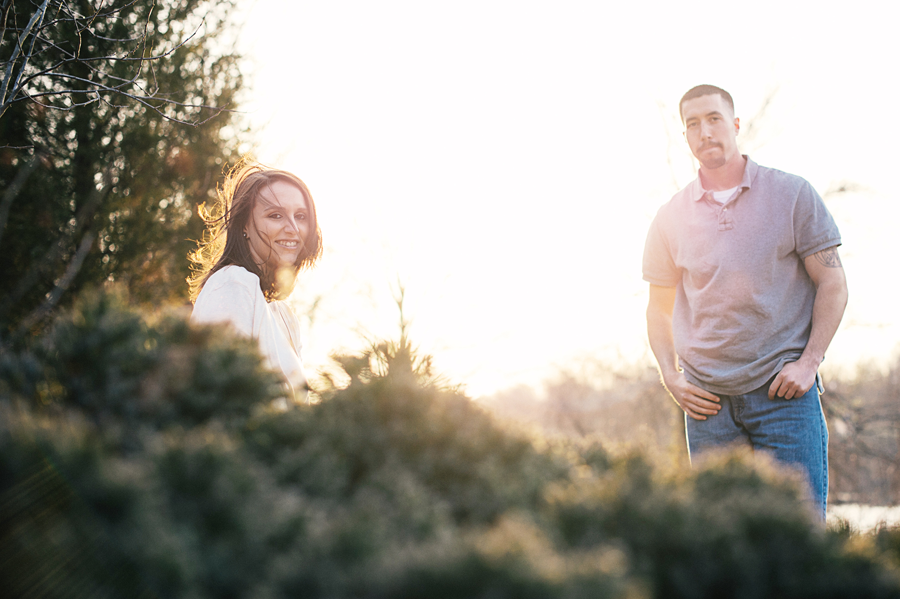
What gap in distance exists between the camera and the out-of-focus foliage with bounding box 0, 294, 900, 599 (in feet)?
2.81

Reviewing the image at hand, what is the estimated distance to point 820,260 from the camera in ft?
10.2

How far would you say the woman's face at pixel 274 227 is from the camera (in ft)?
11.2

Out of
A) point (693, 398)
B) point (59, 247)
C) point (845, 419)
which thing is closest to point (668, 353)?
point (693, 398)

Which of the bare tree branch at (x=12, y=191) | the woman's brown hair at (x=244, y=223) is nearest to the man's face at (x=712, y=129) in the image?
the woman's brown hair at (x=244, y=223)

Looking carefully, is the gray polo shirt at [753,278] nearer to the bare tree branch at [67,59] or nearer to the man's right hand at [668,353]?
the man's right hand at [668,353]

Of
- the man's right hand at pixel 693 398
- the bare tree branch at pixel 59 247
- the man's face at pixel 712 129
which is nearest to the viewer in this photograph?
the man's right hand at pixel 693 398

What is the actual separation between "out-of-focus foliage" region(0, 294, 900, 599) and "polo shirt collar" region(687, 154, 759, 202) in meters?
2.32

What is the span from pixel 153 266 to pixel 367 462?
9.86 metres

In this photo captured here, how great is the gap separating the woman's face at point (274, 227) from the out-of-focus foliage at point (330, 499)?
191 cm

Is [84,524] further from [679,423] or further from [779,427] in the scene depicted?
[679,423]

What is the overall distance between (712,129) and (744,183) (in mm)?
389

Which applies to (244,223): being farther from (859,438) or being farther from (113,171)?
(859,438)

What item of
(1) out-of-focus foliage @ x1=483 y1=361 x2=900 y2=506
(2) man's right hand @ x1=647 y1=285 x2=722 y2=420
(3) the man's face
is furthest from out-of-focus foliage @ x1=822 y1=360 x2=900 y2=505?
(3) the man's face

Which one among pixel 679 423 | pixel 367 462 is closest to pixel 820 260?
pixel 367 462
